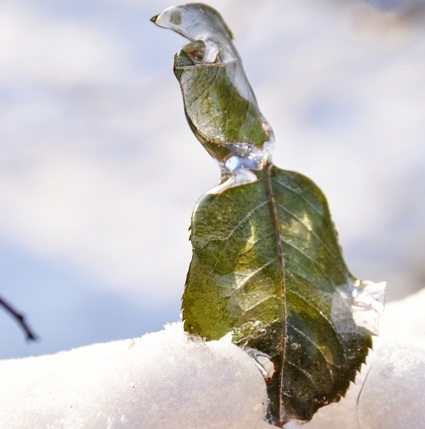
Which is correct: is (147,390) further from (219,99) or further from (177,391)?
(219,99)

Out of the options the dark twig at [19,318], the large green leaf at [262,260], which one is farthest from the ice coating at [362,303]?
the dark twig at [19,318]

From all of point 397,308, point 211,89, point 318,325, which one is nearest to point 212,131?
point 211,89

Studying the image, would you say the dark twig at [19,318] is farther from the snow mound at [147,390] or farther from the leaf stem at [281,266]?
the leaf stem at [281,266]

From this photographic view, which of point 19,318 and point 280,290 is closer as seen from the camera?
point 280,290

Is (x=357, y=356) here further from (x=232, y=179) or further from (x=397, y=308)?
(x=397, y=308)

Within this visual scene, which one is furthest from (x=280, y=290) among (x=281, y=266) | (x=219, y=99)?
(x=219, y=99)

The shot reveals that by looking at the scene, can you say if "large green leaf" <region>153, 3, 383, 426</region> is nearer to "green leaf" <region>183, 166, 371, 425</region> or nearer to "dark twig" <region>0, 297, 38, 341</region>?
"green leaf" <region>183, 166, 371, 425</region>

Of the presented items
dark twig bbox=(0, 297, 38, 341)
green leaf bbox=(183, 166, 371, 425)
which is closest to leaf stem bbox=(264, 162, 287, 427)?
green leaf bbox=(183, 166, 371, 425)

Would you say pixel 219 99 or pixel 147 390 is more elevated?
pixel 219 99
